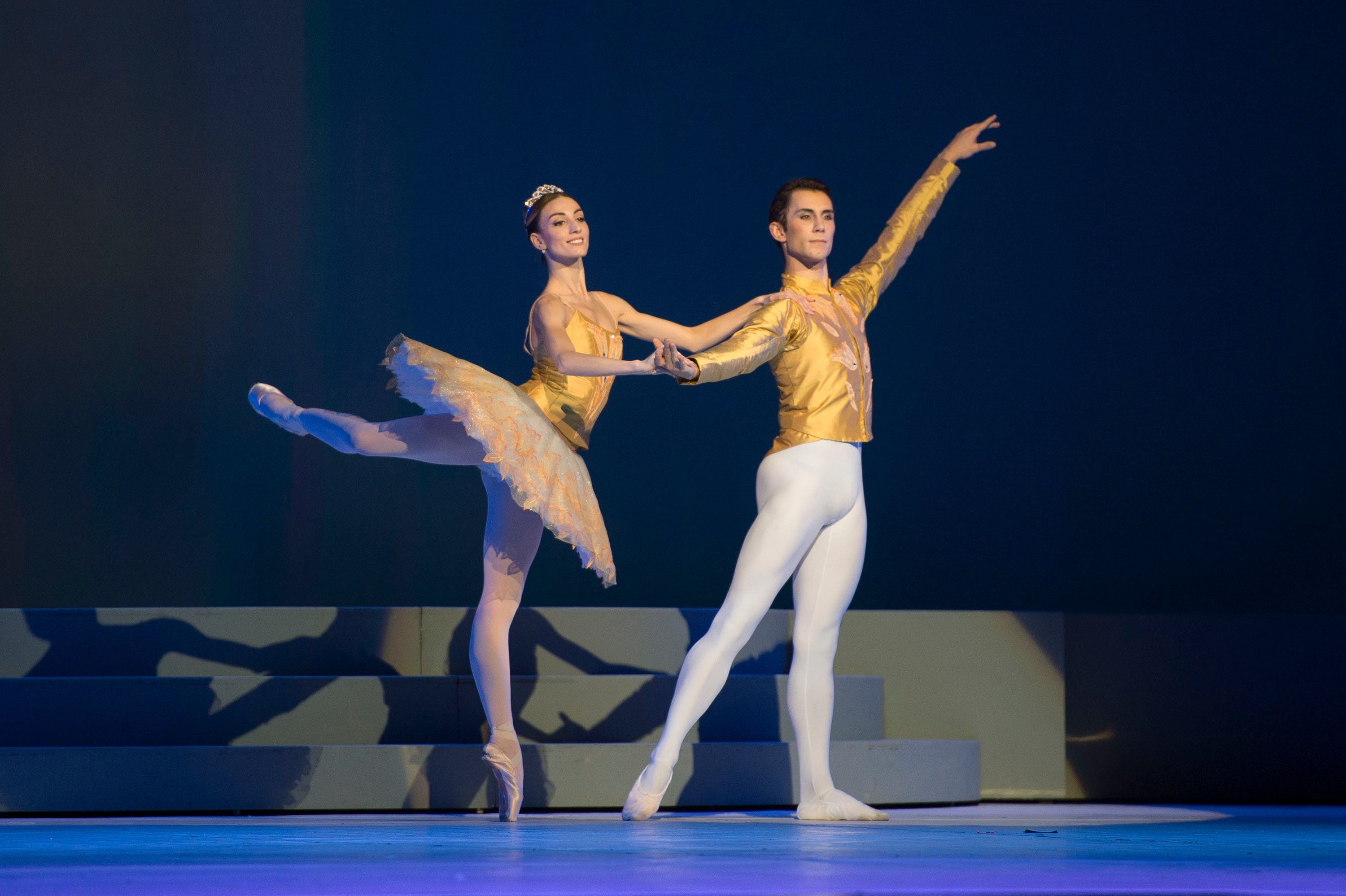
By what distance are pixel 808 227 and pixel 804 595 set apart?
3.08 ft

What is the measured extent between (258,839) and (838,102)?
434 centimetres

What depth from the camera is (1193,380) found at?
20.0 feet

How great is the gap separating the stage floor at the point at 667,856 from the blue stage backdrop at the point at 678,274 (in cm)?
252

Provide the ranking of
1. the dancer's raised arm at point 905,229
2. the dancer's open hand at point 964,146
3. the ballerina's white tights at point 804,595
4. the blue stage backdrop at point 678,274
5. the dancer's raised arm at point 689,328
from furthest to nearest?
the blue stage backdrop at point 678,274, the dancer's open hand at point 964,146, the dancer's raised arm at point 905,229, the dancer's raised arm at point 689,328, the ballerina's white tights at point 804,595

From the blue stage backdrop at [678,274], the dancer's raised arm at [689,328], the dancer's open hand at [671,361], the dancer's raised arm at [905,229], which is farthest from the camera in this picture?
the blue stage backdrop at [678,274]

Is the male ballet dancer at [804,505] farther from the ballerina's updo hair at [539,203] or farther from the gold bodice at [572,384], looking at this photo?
the ballerina's updo hair at [539,203]

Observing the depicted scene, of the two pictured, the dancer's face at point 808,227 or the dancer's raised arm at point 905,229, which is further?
the dancer's raised arm at point 905,229

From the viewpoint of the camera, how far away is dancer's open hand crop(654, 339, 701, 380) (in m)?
3.17

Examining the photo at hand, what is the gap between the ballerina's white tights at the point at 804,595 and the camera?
11.3 ft

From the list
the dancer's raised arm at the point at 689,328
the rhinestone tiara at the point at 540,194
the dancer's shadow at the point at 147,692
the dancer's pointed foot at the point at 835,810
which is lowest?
the dancer's pointed foot at the point at 835,810

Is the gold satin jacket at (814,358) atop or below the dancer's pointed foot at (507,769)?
atop

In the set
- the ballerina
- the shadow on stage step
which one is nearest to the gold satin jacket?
the ballerina

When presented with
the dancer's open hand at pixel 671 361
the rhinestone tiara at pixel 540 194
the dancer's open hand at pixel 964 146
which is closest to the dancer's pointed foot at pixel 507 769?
the dancer's open hand at pixel 671 361

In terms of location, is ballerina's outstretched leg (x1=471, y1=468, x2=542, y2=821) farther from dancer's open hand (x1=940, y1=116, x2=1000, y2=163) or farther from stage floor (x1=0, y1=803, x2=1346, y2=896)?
dancer's open hand (x1=940, y1=116, x2=1000, y2=163)
